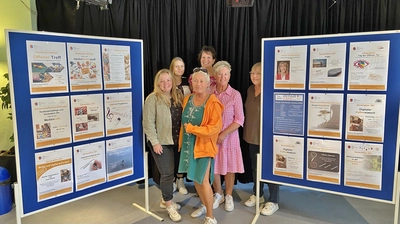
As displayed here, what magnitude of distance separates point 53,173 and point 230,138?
154 cm

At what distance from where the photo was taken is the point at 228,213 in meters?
2.88

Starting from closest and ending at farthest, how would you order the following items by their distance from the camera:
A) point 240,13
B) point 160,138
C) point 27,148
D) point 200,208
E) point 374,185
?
point 27,148 → point 374,185 → point 160,138 → point 200,208 → point 240,13

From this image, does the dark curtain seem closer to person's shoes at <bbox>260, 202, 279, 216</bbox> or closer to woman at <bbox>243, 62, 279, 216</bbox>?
woman at <bbox>243, 62, 279, 216</bbox>

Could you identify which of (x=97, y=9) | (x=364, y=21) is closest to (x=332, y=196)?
(x=364, y=21)

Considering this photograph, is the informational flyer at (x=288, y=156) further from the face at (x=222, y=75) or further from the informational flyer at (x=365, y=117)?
the face at (x=222, y=75)

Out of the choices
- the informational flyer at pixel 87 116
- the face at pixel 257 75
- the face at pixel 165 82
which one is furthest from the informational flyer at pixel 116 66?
the face at pixel 257 75

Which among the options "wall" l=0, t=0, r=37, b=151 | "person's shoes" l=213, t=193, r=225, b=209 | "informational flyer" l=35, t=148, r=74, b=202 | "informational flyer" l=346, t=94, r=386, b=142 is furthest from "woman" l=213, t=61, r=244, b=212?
"wall" l=0, t=0, r=37, b=151

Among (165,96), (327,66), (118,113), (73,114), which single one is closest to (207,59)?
(165,96)

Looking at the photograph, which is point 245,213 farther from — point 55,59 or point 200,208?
point 55,59

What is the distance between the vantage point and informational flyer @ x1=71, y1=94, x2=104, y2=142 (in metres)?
2.33

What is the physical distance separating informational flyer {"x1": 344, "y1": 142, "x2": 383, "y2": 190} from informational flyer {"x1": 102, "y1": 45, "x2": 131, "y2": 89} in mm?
1941

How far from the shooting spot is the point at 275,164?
8.67 feet

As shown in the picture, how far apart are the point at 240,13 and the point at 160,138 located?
5.88 feet

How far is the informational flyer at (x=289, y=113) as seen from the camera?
2482mm
